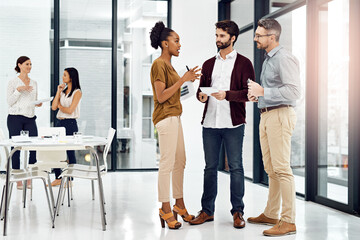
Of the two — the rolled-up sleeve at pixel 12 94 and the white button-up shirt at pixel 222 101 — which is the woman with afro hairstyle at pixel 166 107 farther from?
the rolled-up sleeve at pixel 12 94

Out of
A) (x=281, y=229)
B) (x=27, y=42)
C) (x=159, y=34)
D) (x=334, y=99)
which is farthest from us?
(x=27, y=42)

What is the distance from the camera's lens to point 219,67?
148 inches

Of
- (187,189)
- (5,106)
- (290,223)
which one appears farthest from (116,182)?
(290,223)

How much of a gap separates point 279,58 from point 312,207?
1903 mm

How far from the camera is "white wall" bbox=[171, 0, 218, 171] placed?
7.36 m

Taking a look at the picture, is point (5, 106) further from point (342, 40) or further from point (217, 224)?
point (342, 40)

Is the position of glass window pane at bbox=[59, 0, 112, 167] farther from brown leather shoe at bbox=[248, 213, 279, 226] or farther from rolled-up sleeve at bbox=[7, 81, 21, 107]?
brown leather shoe at bbox=[248, 213, 279, 226]

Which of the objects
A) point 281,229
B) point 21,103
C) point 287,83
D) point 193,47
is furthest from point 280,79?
point 193,47

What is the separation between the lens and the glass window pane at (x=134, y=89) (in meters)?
7.37

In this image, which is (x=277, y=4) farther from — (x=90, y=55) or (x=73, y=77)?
(x=90, y=55)

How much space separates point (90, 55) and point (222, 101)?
4073 mm

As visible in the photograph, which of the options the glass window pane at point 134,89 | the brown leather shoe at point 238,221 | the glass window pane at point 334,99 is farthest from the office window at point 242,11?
the brown leather shoe at point 238,221

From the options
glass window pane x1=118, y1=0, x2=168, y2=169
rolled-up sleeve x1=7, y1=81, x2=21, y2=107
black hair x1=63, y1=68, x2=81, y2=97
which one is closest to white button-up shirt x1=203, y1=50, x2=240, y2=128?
black hair x1=63, y1=68, x2=81, y2=97

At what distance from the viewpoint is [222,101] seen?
12.1ft
